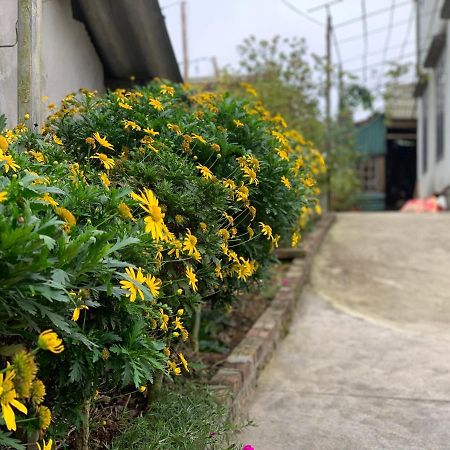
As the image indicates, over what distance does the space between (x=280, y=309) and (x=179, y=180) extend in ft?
9.80

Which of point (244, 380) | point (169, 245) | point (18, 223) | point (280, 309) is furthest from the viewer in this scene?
point (280, 309)

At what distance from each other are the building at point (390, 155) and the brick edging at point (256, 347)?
1788cm

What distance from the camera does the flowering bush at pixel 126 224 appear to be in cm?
165

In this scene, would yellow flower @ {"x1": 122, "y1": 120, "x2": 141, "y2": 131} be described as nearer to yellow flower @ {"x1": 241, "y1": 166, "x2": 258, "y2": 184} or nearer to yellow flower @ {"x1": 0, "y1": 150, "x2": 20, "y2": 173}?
yellow flower @ {"x1": 241, "y1": 166, "x2": 258, "y2": 184}

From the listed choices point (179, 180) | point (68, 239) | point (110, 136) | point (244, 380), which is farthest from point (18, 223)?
point (244, 380)

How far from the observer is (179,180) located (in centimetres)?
259

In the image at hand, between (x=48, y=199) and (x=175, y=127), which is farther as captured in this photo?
(x=175, y=127)

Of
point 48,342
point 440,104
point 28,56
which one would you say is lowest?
point 48,342

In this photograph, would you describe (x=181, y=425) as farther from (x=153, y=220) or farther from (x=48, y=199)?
(x=48, y=199)

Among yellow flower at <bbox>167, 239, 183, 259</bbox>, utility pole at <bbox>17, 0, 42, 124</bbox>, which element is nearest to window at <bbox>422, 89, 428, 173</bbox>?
utility pole at <bbox>17, 0, 42, 124</bbox>

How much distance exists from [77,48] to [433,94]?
1577 cm

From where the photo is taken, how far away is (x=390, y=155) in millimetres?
28141

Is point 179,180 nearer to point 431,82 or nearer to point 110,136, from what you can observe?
point 110,136

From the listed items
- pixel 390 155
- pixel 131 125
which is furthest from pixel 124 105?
pixel 390 155
